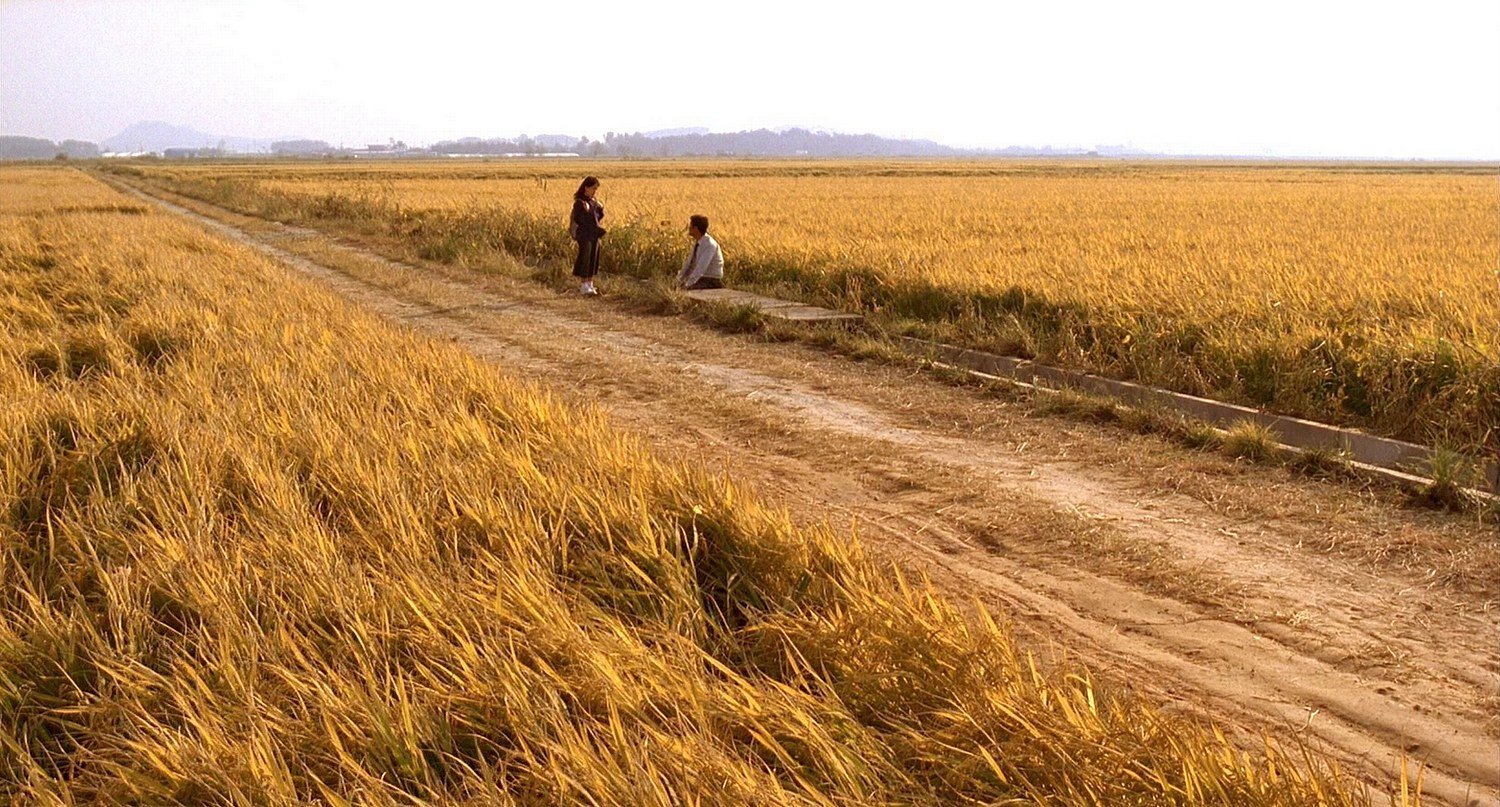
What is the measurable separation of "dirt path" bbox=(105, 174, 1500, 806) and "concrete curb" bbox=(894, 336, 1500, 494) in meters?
0.54

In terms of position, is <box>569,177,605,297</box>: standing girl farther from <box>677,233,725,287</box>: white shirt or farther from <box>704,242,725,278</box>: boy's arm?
<box>704,242,725,278</box>: boy's arm

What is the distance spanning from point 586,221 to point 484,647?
11766 millimetres

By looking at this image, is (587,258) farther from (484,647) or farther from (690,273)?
(484,647)

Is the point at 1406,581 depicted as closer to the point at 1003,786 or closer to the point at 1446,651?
the point at 1446,651

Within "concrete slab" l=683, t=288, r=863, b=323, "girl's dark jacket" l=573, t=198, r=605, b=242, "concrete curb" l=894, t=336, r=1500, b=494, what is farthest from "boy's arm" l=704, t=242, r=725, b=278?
"concrete curb" l=894, t=336, r=1500, b=494

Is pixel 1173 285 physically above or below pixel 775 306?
above

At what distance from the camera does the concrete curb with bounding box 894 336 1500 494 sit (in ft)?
19.9

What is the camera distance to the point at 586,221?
1443cm

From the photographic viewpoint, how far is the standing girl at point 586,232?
1437 centimetres

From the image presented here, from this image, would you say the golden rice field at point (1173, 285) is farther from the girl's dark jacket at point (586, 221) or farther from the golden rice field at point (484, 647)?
the golden rice field at point (484, 647)

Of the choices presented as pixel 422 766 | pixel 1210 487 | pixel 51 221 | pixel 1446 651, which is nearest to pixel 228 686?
pixel 422 766

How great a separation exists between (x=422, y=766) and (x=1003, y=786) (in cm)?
130

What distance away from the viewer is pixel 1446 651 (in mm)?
3838

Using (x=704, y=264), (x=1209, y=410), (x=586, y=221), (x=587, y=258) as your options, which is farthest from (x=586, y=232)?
(x=1209, y=410)
